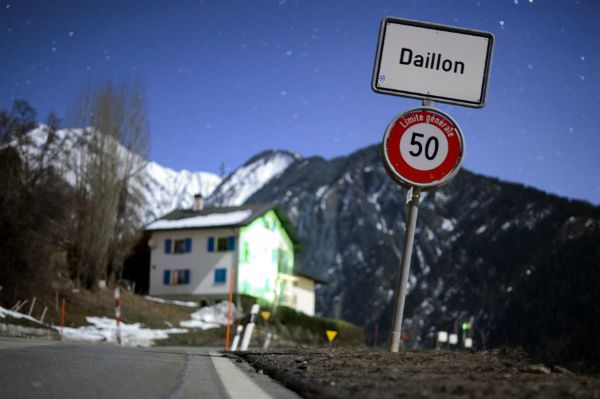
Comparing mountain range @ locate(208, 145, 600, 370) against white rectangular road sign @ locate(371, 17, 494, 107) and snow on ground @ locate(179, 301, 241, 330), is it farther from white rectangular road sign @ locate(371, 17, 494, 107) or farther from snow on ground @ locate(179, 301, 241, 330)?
white rectangular road sign @ locate(371, 17, 494, 107)

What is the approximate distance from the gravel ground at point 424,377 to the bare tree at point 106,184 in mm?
36546

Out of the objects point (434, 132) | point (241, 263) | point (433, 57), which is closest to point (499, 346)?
point (434, 132)

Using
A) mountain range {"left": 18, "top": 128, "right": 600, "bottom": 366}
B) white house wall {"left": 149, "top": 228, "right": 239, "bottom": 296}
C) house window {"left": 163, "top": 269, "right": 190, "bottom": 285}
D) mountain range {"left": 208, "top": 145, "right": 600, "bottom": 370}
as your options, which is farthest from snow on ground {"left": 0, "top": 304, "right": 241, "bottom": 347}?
mountain range {"left": 208, "top": 145, "right": 600, "bottom": 370}

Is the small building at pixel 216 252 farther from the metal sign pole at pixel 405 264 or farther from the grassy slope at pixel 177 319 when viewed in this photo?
the metal sign pole at pixel 405 264

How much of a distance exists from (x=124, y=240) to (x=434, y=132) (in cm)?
4079

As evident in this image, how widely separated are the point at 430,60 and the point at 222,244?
4710cm

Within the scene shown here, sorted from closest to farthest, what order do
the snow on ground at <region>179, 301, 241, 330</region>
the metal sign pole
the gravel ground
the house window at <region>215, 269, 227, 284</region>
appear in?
the gravel ground < the metal sign pole < the snow on ground at <region>179, 301, 241, 330</region> < the house window at <region>215, 269, 227, 284</region>

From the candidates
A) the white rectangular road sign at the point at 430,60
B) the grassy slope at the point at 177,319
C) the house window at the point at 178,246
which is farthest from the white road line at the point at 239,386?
the house window at the point at 178,246

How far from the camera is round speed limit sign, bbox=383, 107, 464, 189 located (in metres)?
7.56

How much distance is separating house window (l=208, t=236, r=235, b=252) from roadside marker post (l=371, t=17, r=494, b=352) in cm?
4615

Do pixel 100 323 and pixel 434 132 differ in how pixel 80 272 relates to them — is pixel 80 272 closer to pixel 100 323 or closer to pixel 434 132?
pixel 100 323

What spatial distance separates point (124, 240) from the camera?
4641 centimetres

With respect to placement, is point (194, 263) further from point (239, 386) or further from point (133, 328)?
point (239, 386)

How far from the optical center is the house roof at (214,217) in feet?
179
